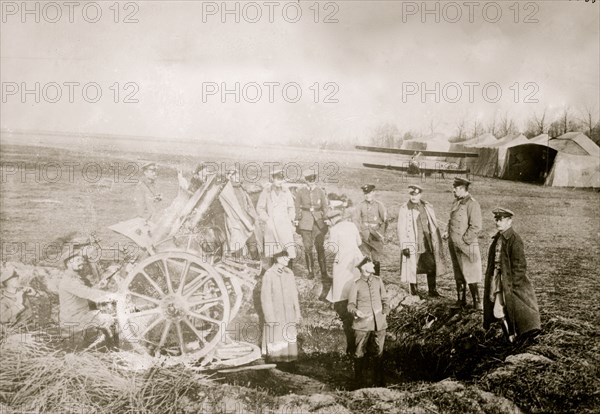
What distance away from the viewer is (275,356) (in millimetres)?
3920

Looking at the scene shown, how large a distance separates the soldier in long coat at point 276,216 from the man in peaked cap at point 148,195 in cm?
98

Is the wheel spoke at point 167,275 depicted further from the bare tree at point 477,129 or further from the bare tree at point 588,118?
the bare tree at point 588,118

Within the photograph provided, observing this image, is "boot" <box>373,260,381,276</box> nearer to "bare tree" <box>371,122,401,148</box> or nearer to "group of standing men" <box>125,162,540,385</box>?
"group of standing men" <box>125,162,540,385</box>

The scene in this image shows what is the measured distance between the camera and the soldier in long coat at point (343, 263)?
4.13m

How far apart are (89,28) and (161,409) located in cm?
354

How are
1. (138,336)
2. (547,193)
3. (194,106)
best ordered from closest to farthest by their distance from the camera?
1. (138,336)
2. (194,106)
3. (547,193)

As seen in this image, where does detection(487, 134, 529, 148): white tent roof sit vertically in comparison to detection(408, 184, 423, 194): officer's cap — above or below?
above

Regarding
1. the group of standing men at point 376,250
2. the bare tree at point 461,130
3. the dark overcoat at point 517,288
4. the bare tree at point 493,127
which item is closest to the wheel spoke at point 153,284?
the group of standing men at point 376,250

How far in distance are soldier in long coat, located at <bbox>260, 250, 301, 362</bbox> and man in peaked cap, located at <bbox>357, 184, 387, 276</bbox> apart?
2.71 feet

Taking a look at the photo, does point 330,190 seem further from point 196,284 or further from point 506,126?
point 506,126

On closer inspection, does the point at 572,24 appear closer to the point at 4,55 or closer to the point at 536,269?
the point at 536,269

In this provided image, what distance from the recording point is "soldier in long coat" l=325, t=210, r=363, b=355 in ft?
13.6

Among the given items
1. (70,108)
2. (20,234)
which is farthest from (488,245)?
(20,234)

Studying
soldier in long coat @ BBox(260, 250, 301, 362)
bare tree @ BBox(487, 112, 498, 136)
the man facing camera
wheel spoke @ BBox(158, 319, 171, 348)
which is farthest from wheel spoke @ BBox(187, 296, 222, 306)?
bare tree @ BBox(487, 112, 498, 136)
